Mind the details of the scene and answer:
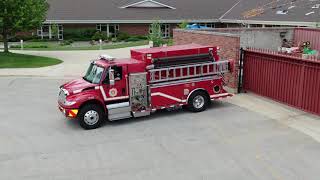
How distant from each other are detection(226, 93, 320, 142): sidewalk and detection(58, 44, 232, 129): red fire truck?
1.46 m

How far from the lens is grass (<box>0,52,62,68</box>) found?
1153 inches

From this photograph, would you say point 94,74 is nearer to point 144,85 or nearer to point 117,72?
point 117,72

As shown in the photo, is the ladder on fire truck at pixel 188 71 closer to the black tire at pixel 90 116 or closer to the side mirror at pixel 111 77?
the side mirror at pixel 111 77

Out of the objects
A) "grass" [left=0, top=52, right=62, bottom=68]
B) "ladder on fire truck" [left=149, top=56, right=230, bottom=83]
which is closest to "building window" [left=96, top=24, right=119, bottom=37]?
"grass" [left=0, top=52, right=62, bottom=68]

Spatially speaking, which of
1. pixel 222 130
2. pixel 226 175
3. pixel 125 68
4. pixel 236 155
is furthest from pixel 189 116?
pixel 226 175

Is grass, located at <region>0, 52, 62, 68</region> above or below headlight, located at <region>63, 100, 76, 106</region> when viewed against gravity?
above

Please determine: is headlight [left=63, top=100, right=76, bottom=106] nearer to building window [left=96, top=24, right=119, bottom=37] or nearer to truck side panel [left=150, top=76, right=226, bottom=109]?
truck side panel [left=150, top=76, right=226, bottom=109]

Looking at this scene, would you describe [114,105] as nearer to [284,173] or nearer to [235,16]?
[284,173]

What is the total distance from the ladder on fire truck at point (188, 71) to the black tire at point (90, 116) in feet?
7.43

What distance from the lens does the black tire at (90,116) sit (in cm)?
1404

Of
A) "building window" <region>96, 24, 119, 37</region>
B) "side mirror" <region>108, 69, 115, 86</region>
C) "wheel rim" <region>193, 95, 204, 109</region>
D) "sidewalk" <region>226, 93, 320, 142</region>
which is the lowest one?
"sidewalk" <region>226, 93, 320, 142</region>

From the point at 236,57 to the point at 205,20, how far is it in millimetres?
36648

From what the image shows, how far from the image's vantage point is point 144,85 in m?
14.8

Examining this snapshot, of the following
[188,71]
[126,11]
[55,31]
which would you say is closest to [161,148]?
[188,71]
